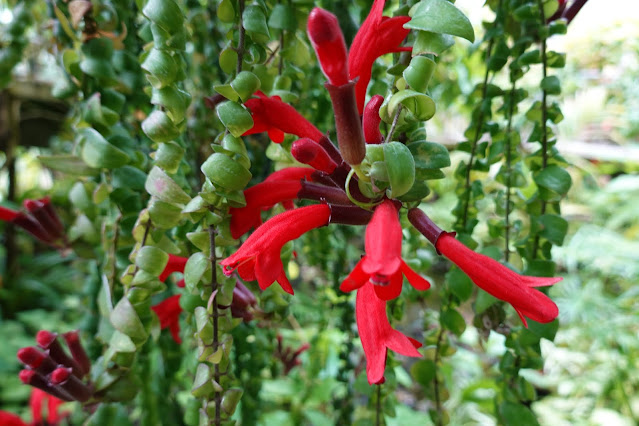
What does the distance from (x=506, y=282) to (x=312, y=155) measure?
0.17m

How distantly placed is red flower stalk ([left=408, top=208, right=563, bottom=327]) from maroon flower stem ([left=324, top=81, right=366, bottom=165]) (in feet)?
0.31

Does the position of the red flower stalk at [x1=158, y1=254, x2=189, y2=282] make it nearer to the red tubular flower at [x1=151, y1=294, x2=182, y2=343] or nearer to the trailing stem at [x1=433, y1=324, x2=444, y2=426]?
the red tubular flower at [x1=151, y1=294, x2=182, y2=343]

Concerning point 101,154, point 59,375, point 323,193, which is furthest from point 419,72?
point 59,375

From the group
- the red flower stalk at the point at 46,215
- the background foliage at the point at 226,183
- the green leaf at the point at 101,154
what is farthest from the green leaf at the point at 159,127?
the red flower stalk at the point at 46,215

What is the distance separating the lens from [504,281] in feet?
0.99

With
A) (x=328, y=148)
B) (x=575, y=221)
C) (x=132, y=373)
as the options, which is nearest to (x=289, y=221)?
(x=328, y=148)

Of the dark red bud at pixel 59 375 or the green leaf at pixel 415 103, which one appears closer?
the green leaf at pixel 415 103

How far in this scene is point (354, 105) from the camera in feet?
0.95

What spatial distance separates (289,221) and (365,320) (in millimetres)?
97

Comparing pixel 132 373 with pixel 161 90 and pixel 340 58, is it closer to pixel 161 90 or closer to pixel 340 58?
pixel 161 90

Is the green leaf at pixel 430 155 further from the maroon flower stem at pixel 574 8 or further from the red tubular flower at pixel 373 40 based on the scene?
the maroon flower stem at pixel 574 8

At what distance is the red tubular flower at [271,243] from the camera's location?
31cm

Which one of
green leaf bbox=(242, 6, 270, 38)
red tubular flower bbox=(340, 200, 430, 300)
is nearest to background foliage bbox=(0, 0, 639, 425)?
green leaf bbox=(242, 6, 270, 38)

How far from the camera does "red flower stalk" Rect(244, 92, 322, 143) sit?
353 mm
